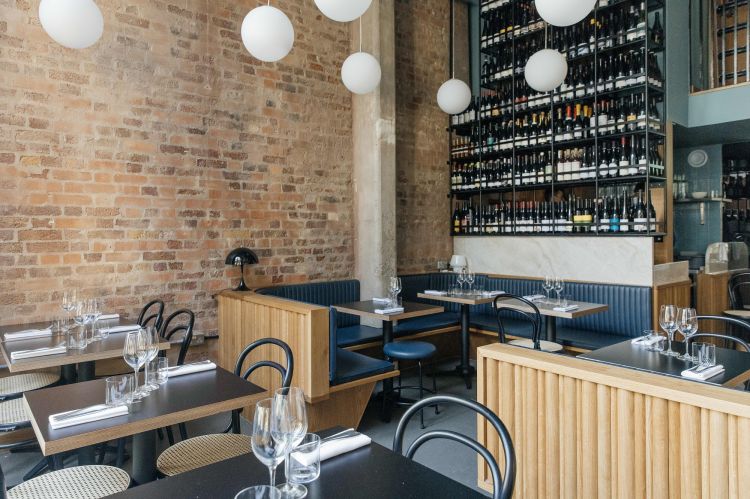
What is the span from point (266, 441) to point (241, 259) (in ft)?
11.5

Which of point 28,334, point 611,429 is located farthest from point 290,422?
point 28,334

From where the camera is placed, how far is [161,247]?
431 centimetres

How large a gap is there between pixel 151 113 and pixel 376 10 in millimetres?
2717

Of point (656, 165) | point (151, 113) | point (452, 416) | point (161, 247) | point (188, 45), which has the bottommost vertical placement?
point (452, 416)

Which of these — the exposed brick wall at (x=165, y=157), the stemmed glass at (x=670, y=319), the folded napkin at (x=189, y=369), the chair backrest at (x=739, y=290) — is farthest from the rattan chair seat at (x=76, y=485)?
the chair backrest at (x=739, y=290)

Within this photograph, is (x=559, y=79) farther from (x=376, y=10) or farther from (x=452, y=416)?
(x=452, y=416)

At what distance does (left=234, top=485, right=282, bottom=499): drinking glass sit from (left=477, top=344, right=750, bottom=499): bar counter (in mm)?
1293

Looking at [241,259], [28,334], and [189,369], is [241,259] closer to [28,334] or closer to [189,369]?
[28,334]

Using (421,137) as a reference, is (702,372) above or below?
below

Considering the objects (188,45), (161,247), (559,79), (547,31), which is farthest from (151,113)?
(547,31)

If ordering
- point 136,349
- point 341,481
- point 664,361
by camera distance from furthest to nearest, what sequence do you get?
point 664,361, point 136,349, point 341,481

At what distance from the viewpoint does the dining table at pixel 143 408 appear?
→ 171cm

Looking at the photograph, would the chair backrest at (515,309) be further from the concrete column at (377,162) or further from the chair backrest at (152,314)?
the chair backrest at (152,314)

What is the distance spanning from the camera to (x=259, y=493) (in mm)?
1205
